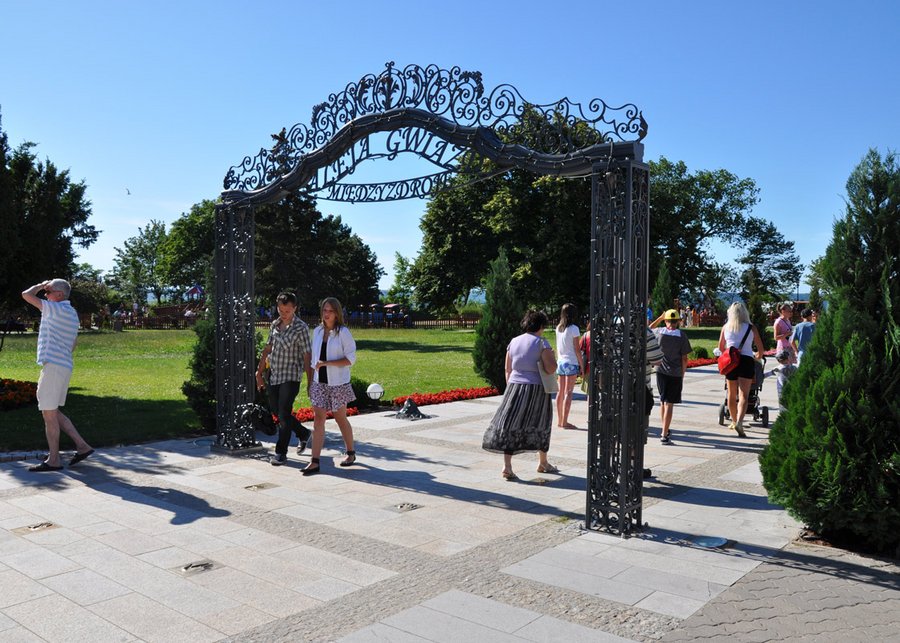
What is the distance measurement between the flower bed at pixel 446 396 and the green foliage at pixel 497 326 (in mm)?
400

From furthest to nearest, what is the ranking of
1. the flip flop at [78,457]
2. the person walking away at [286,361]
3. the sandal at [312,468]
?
the person walking away at [286,361], the flip flop at [78,457], the sandal at [312,468]

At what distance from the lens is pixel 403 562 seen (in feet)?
17.0

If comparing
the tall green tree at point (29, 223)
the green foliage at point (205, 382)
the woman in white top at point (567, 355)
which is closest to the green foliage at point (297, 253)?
the tall green tree at point (29, 223)

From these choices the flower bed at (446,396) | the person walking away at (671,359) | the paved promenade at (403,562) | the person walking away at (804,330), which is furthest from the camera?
the flower bed at (446,396)

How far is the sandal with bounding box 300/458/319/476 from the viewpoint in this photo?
7.88 meters

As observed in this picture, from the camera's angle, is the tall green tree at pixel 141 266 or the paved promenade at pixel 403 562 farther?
the tall green tree at pixel 141 266

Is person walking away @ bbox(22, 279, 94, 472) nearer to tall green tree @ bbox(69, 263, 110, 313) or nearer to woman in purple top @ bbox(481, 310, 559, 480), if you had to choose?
woman in purple top @ bbox(481, 310, 559, 480)

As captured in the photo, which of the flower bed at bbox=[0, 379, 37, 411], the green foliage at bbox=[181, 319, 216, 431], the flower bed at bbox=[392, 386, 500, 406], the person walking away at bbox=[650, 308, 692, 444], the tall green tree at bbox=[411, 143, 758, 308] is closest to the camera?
the person walking away at bbox=[650, 308, 692, 444]

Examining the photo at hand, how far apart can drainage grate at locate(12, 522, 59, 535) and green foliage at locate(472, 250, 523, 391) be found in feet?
35.9

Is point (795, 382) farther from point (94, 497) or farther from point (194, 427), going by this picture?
point (194, 427)

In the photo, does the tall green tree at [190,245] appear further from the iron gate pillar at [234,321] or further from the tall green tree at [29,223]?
the iron gate pillar at [234,321]

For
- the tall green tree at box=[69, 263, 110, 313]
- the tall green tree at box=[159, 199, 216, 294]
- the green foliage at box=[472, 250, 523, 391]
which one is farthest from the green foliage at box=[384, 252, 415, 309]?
the green foliage at box=[472, 250, 523, 391]

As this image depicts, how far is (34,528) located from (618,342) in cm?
488

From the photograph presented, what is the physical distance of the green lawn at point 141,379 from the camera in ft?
35.6
